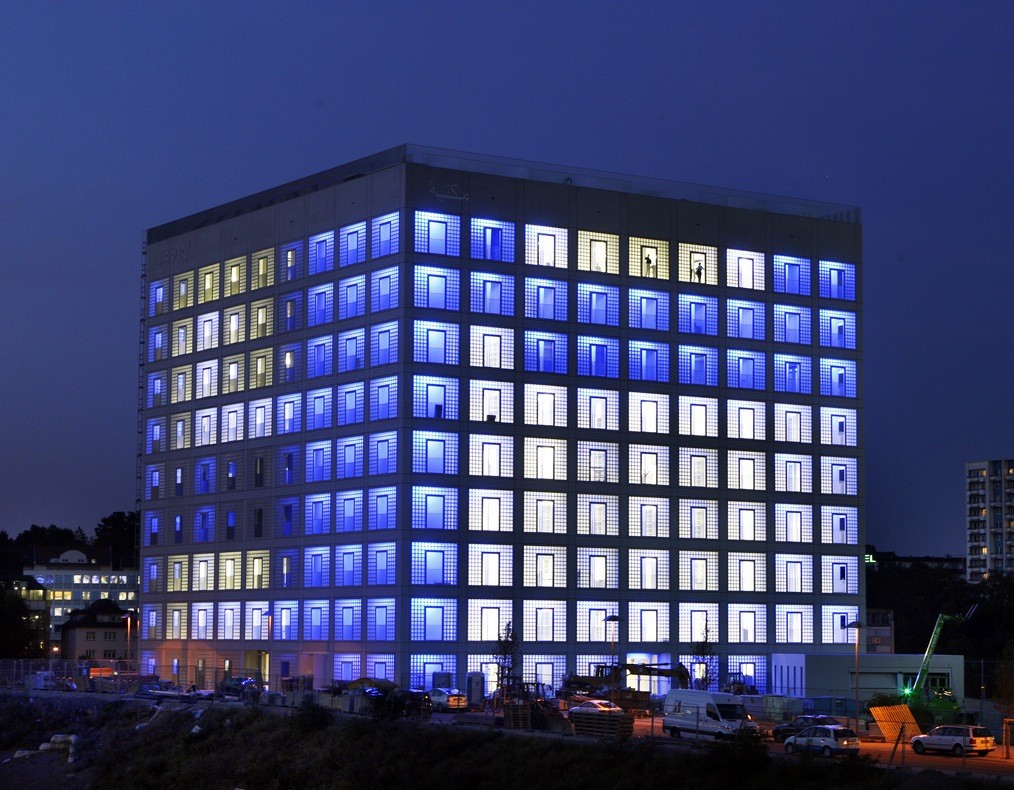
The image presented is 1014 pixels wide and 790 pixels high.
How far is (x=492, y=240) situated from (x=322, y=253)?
13.1 meters

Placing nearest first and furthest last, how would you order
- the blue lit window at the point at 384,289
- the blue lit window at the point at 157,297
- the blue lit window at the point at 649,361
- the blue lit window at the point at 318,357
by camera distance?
the blue lit window at the point at 384,289
the blue lit window at the point at 318,357
the blue lit window at the point at 649,361
the blue lit window at the point at 157,297

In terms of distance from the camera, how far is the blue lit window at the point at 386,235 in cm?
11244

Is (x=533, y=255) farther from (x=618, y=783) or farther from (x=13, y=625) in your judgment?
(x=13, y=625)

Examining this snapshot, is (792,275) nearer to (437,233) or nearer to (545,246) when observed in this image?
(545,246)

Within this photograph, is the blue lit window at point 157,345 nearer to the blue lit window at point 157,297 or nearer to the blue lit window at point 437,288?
the blue lit window at point 157,297

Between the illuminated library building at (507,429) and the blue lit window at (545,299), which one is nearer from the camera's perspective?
the illuminated library building at (507,429)

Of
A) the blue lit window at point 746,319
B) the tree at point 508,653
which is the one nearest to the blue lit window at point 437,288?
the tree at point 508,653

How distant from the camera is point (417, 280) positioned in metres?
112

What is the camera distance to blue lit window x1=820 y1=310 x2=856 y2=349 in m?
128

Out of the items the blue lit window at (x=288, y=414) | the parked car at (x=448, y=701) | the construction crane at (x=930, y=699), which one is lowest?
the parked car at (x=448, y=701)

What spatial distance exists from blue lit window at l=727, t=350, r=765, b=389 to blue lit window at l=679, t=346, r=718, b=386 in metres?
1.77

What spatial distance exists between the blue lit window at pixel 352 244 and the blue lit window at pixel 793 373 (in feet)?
109

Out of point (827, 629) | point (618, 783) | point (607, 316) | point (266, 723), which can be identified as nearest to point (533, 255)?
point (607, 316)

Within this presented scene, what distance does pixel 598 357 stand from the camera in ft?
388
